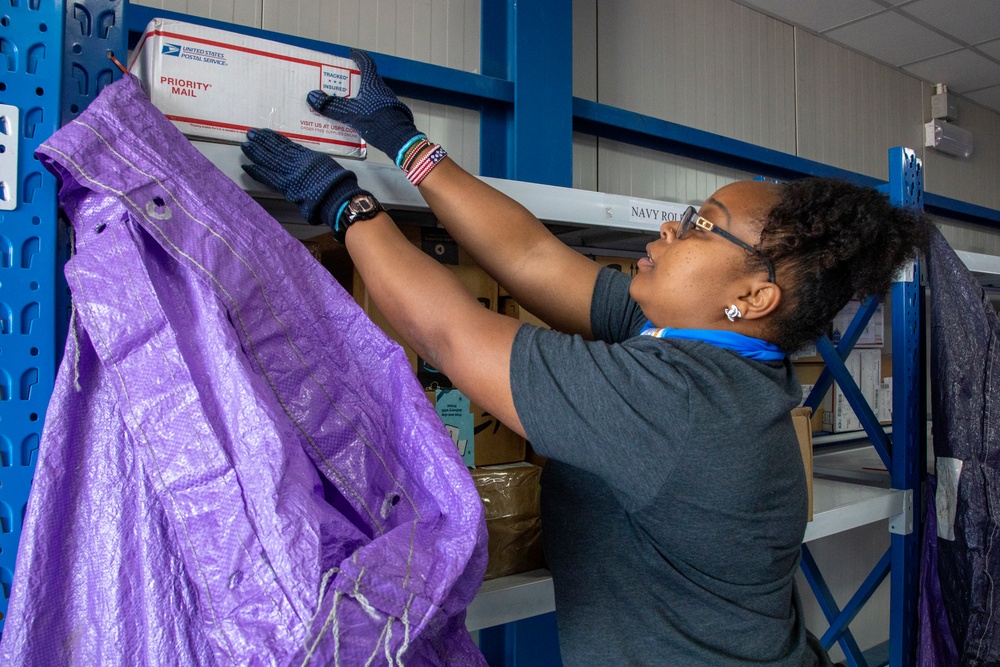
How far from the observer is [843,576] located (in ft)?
10.0

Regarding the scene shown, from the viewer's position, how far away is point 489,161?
1.97m

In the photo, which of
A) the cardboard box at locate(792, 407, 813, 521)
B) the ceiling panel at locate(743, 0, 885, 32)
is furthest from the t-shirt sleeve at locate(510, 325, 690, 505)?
the ceiling panel at locate(743, 0, 885, 32)

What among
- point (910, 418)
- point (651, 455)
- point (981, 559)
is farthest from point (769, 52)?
point (651, 455)

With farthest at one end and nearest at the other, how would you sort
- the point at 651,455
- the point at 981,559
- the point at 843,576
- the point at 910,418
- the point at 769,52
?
the point at 843,576
the point at 769,52
the point at 910,418
the point at 981,559
the point at 651,455

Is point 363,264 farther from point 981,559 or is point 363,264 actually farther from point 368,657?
point 981,559

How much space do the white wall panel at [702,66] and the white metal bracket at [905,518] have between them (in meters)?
1.46

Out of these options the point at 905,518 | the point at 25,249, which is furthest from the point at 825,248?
the point at 905,518

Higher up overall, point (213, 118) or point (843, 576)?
point (213, 118)

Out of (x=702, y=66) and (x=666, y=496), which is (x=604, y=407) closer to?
(x=666, y=496)

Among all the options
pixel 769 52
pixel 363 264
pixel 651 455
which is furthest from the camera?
pixel 769 52

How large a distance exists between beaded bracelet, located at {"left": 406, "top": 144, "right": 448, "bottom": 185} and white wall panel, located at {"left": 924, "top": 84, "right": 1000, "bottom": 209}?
3.34m

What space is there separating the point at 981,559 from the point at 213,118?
75.8 inches

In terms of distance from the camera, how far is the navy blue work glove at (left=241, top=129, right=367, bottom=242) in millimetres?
925

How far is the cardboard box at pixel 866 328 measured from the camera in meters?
2.35
